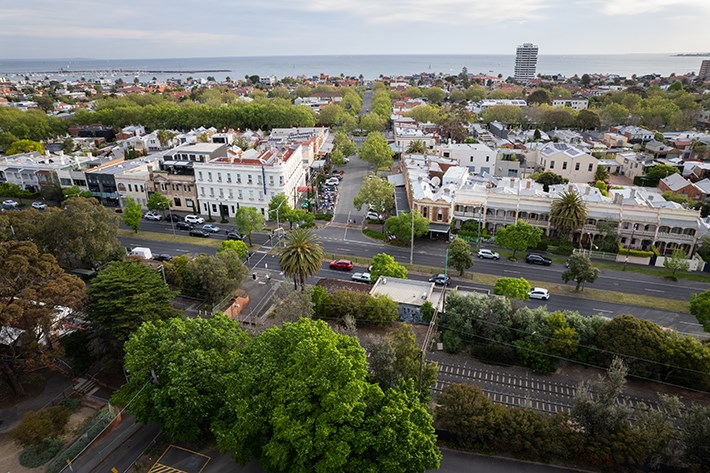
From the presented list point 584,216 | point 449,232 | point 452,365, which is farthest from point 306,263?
point 584,216

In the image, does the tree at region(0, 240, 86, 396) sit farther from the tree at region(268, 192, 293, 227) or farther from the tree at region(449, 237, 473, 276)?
the tree at region(449, 237, 473, 276)

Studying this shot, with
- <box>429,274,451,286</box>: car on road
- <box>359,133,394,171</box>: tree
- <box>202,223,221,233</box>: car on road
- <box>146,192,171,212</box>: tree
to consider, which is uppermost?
<box>359,133,394,171</box>: tree

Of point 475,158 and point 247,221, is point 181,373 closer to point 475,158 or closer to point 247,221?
point 247,221

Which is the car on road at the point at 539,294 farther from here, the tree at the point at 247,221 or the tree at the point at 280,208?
the tree at the point at 247,221

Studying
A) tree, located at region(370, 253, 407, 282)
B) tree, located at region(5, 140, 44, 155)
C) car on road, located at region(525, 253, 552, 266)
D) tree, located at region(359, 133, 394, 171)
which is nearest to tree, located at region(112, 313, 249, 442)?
tree, located at region(370, 253, 407, 282)

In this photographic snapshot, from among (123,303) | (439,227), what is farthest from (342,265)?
(123,303)

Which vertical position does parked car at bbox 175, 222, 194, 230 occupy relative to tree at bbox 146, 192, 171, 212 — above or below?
below
